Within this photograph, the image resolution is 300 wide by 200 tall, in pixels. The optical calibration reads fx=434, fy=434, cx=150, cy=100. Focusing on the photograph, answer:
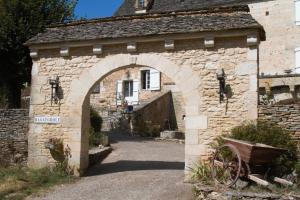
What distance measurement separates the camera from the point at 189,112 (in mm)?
10062

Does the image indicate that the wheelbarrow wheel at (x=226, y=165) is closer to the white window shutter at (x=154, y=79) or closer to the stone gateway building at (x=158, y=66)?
the stone gateway building at (x=158, y=66)

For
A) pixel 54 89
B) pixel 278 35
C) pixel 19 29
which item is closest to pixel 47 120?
pixel 54 89

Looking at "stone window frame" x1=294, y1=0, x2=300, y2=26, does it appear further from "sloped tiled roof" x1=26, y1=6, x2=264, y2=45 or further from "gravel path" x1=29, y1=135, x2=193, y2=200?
"sloped tiled roof" x1=26, y1=6, x2=264, y2=45

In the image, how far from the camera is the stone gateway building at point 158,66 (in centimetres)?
981

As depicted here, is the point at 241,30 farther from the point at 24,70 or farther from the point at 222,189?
the point at 24,70

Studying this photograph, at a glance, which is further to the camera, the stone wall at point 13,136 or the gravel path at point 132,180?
the stone wall at point 13,136

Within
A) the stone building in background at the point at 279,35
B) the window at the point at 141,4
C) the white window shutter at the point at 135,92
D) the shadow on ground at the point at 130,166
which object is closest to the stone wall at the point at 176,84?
the shadow on ground at the point at 130,166

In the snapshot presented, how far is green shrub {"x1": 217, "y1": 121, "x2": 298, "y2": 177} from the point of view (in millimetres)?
8680

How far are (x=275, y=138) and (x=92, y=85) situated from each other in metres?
4.65

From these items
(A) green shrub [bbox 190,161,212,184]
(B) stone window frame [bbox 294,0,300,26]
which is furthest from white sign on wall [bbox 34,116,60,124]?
(B) stone window frame [bbox 294,0,300,26]

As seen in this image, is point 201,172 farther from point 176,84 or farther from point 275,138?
point 176,84

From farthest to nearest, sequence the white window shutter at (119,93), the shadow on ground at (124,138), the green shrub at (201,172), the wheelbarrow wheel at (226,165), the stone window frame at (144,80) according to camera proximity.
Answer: the white window shutter at (119,93) < the stone window frame at (144,80) < the shadow on ground at (124,138) < the green shrub at (201,172) < the wheelbarrow wheel at (226,165)

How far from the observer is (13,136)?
1184 centimetres

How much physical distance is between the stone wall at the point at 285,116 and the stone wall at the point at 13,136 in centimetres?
629
